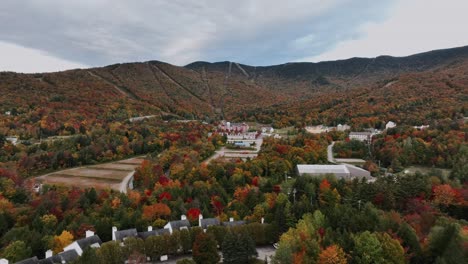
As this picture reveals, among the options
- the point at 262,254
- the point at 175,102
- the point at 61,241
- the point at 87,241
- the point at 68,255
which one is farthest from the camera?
the point at 175,102

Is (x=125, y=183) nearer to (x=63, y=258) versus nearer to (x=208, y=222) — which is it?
(x=208, y=222)

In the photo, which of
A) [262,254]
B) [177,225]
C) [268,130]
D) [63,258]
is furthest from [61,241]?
[268,130]

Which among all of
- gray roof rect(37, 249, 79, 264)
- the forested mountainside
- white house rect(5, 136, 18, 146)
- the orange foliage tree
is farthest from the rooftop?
white house rect(5, 136, 18, 146)

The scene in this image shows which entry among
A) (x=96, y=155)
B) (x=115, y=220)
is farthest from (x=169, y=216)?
(x=96, y=155)

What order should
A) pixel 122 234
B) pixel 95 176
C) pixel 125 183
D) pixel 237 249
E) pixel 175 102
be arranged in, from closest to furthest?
pixel 237 249
pixel 122 234
pixel 125 183
pixel 95 176
pixel 175 102

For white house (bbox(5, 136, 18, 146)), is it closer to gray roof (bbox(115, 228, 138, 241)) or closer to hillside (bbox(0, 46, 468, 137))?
hillside (bbox(0, 46, 468, 137))

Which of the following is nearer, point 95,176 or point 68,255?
point 68,255

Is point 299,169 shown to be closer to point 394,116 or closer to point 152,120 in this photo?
point 394,116

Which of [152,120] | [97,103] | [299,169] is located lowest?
[299,169]
